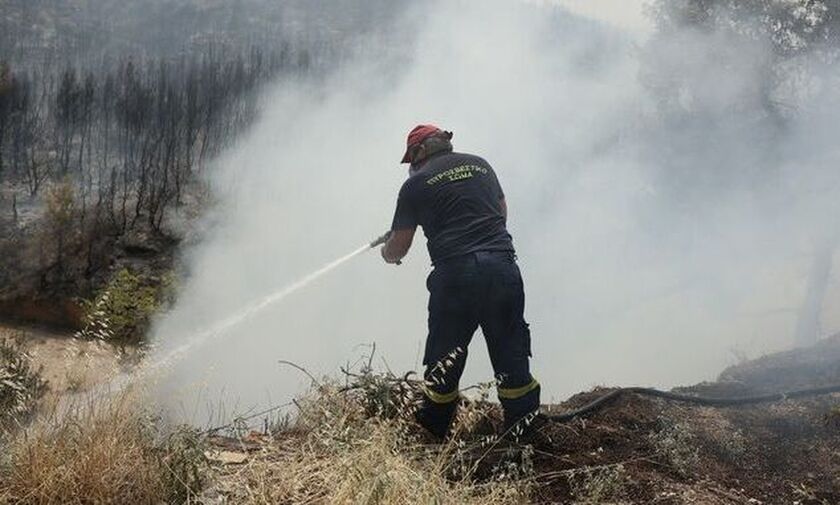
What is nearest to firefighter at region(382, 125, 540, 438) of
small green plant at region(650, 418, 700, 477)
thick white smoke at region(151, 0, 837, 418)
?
small green plant at region(650, 418, 700, 477)

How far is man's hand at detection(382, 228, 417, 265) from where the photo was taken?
338 cm

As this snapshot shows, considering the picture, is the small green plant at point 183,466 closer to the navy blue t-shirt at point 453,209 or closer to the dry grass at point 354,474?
the dry grass at point 354,474

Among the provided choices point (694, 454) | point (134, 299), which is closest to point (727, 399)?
point (694, 454)

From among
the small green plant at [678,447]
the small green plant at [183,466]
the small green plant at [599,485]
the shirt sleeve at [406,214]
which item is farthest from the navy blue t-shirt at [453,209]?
the small green plant at [183,466]

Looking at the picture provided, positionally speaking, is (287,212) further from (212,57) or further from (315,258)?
(212,57)

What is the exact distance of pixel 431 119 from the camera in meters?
14.5

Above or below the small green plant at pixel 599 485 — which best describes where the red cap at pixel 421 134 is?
above

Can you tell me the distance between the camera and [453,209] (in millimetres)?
3303

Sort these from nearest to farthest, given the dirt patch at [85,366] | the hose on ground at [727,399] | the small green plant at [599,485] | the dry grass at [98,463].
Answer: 1. the dry grass at [98,463]
2. the small green plant at [599,485]
3. the dirt patch at [85,366]
4. the hose on ground at [727,399]

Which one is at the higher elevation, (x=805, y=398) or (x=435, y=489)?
(x=435, y=489)

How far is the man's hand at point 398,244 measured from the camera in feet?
11.1

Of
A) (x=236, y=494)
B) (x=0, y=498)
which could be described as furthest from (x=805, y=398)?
(x=0, y=498)

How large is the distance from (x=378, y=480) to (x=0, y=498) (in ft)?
3.82

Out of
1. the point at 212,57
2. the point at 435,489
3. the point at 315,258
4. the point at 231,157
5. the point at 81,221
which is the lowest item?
the point at 435,489
